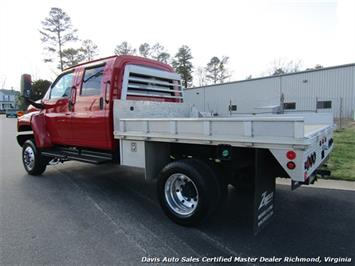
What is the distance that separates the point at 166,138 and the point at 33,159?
4.27m

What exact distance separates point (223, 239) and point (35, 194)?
3799mm

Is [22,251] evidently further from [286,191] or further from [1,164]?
[1,164]

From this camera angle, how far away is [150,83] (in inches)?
207

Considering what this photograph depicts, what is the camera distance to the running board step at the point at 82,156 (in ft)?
14.9

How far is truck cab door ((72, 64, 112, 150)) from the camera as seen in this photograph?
443 cm

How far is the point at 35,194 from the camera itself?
195 inches

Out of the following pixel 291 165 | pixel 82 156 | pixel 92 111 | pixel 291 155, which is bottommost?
pixel 82 156

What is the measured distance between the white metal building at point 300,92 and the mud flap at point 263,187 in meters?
14.0

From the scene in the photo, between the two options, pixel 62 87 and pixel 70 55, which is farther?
pixel 70 55

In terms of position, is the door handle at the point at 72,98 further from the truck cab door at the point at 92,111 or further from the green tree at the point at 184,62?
the green tree at the point at 184,62

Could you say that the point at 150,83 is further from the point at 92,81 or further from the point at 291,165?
the point at 291,165

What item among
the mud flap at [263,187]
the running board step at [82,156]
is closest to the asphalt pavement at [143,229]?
the mud flap at [263,187]

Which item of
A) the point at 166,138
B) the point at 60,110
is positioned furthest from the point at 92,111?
the point at 166,138

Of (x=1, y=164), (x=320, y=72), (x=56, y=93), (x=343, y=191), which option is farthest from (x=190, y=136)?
(x=320, y=72)
